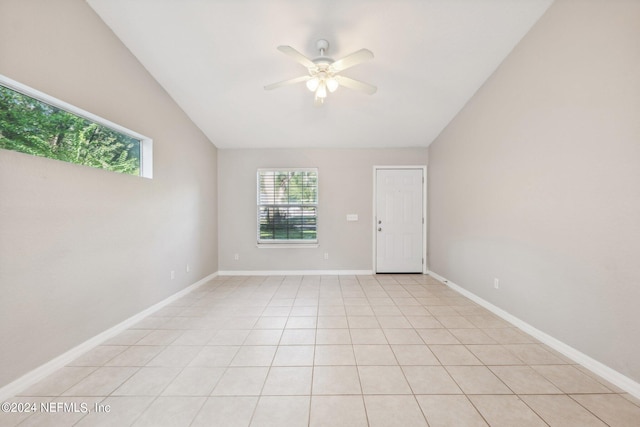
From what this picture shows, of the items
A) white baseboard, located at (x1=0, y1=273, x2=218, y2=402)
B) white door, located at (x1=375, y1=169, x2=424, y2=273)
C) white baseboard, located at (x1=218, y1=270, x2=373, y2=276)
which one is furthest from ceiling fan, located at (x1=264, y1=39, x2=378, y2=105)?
white baseboard, located at (x1=218, y1=270, x2=373, y2=276)

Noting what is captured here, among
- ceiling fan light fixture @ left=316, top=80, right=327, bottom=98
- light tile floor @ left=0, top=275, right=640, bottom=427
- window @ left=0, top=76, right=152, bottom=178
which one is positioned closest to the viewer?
light tile floor @ left=0, top=275, right=640, bottom=427

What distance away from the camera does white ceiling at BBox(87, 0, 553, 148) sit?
2.38m

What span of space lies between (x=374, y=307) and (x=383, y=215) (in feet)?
6.97

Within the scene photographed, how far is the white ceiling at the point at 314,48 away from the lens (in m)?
2.38

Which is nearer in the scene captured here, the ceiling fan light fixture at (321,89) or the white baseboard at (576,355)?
the white baseboard at (576,355)

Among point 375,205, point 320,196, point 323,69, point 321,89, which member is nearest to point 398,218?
point 375,205

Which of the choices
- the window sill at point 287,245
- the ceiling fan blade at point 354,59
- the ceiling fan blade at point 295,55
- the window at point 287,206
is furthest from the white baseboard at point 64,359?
the ceiling fan blade at point 354,59

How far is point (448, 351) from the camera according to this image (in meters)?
2.24

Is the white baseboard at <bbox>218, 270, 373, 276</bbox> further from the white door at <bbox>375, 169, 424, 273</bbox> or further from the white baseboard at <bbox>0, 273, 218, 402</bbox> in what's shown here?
the white baseboard at <bbox>0, 273, 218, 402</bbox>

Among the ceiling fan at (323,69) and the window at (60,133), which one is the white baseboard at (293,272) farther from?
the ceiling fan at (323,69)

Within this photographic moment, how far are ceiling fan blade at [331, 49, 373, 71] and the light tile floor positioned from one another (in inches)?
99.0

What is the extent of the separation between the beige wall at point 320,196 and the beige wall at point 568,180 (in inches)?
77.0

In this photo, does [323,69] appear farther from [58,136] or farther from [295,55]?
Answer: [58,136]

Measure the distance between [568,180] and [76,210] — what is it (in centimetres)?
414
